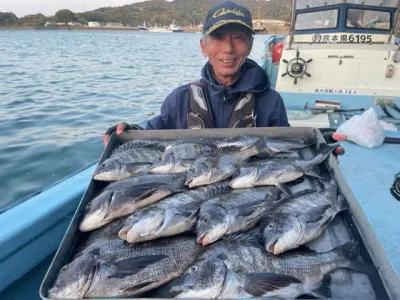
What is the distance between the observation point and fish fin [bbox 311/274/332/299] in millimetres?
1305

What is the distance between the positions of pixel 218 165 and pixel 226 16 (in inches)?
52.8

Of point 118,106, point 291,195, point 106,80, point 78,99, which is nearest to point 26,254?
point 291,195

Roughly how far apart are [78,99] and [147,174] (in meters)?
11.0

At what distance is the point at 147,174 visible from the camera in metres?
2.16

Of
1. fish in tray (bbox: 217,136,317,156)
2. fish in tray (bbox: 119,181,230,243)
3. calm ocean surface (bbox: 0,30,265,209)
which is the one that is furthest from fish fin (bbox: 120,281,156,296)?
calm ocean surface (bbox: 0,30,265,209)

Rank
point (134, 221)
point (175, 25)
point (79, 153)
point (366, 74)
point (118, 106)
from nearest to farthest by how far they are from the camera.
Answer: point (134, 221) → point (366, 74) → point (79, 153) → point (118, 106) → point (175, 25)

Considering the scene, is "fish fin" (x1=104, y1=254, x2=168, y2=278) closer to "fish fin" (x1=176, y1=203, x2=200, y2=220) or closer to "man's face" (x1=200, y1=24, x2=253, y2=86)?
"fish fin" (x1=176, y1=203, x2=200, y2=220)

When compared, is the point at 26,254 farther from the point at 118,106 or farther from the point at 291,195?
the point at 118,106

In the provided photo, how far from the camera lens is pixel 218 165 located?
212 cm

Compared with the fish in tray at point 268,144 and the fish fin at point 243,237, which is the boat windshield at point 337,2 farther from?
the fish fin at point 243,237

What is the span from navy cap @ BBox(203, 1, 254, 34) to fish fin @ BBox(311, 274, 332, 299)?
6.71 feet

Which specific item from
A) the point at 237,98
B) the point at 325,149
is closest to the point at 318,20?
the point at 237,98

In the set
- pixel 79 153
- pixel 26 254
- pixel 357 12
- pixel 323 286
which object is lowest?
pixel 79 153

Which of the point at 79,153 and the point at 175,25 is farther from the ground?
the point at 175,25
